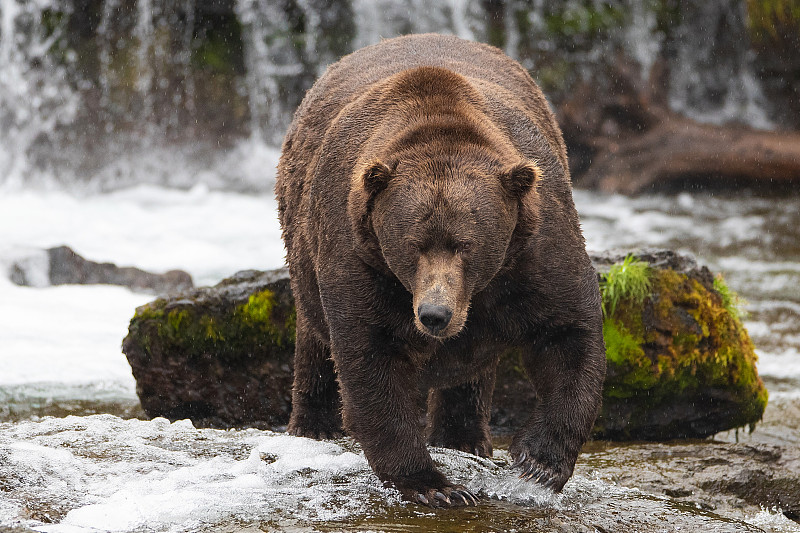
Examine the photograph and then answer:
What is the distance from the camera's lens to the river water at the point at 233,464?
185 inches

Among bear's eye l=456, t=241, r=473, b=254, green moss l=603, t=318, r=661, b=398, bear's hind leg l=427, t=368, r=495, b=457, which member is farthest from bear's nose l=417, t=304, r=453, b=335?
green moss l=603, t=318, r=661, b=398

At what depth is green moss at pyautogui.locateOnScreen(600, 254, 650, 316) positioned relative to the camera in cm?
765

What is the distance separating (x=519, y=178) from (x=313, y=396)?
116 inches

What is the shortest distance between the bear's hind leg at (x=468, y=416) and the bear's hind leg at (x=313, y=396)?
Result: 80cm

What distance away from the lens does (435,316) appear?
14.4 ft

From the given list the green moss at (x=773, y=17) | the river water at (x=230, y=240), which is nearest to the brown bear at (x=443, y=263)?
the river water at (x=230, y=240)

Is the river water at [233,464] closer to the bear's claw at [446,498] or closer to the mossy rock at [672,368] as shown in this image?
the bear's claw at [446,498]

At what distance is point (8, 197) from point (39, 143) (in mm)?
2109

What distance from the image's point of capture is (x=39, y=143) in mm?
19688

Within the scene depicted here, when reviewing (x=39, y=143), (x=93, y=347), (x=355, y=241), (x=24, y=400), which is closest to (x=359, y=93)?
(x=355, y=241)

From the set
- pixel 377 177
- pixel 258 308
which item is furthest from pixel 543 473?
pixel 258 308

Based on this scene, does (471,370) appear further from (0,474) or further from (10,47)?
(10,47)

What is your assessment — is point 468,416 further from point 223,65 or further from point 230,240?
point 223,65

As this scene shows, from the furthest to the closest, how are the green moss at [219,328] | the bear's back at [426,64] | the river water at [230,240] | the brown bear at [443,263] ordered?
the green moss at [219,328]
the bear's back at [426,64]
the river water at [230,240]
the brown bear at [443,263]
